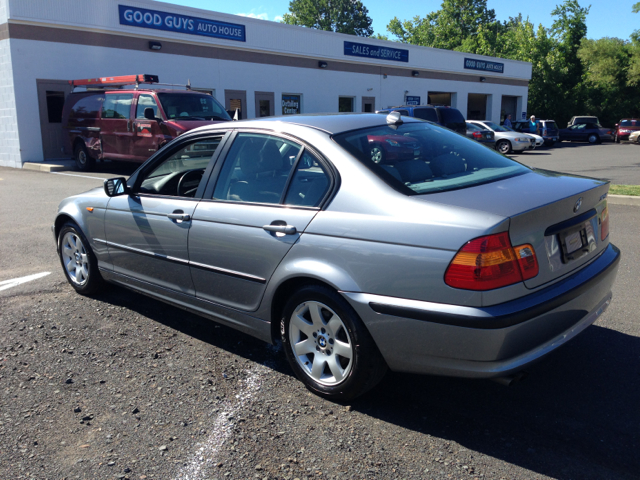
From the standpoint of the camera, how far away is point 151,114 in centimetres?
1319

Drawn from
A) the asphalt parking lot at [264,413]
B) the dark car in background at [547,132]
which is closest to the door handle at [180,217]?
the asphalt parking lot at [264,413]

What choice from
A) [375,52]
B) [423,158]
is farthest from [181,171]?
[375,52]

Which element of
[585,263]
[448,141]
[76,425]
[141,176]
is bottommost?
[76,425]

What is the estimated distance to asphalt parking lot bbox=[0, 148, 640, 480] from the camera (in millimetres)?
2623

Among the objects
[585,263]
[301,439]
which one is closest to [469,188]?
[585,263]

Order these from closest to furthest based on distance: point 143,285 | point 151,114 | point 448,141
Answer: point 448,141, point 143,285, point 151,114

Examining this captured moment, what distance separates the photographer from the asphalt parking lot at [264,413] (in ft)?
8.61

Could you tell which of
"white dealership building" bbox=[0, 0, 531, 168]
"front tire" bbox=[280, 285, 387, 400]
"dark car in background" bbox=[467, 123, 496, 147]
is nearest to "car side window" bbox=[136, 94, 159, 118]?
"white dealership building" bbox=[0, 0, 531, 168]

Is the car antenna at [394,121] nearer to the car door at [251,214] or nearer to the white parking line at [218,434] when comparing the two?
the car door at [251,214]

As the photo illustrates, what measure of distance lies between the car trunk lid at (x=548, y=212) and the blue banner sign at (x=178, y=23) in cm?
1998

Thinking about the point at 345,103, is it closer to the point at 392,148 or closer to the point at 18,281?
the point at 18,281

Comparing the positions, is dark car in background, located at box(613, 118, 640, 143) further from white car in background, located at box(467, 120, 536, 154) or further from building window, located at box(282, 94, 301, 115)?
building window, located at box(282, 94, 301, 115)

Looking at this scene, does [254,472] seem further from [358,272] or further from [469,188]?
[469,188]

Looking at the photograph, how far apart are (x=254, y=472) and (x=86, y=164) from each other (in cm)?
1525
